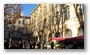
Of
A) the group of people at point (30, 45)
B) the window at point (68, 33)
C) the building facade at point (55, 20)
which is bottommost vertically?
the group of people at point (30, 45)

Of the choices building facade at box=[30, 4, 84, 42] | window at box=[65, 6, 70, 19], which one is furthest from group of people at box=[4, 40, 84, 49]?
window at box=[65, 6, 70, 19]

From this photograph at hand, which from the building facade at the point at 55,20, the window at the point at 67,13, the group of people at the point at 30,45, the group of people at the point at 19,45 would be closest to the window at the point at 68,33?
the building facade at the point at 55,20

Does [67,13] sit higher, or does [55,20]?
[67,13]

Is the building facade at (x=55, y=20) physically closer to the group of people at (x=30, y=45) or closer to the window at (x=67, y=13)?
the window at (x=67, y=13)

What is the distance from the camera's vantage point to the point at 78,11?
19.2 ft

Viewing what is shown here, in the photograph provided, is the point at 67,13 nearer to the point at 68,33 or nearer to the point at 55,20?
the point at 55,20

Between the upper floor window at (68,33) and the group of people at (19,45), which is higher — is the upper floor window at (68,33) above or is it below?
above

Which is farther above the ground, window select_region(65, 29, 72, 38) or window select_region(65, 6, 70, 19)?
window select_region(65, 6, 70, 19)

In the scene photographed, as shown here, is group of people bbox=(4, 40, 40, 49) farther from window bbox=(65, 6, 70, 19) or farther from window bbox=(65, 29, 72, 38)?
window bbox=(65, 6, 70, 19)

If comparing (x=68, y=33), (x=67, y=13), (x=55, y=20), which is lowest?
(x=68, y=33)

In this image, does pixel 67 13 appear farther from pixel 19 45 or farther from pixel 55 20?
pixel 19 45

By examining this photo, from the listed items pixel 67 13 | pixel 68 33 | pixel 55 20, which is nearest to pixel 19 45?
pixel 55 20

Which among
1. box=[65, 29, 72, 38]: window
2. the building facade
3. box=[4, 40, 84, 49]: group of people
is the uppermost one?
the building facade

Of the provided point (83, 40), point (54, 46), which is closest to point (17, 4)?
point (54, 46)
